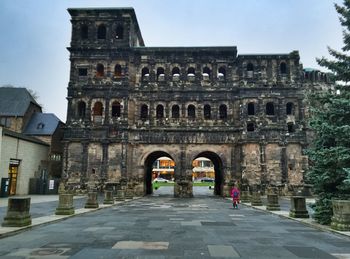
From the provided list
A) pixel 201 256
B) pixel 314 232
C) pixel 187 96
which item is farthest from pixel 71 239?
pixel 187 96

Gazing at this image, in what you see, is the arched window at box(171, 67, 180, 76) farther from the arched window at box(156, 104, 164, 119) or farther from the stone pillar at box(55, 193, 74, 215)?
the stone pillar at box(55, 193, 74, 215)

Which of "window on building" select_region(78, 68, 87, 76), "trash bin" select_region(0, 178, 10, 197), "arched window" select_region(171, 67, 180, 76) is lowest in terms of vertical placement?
"trash bin" select_region(0, 178, 10, 197)

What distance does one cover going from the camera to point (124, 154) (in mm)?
35469

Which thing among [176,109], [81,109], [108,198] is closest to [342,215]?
[108,198]

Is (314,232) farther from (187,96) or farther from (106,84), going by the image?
(106,84)

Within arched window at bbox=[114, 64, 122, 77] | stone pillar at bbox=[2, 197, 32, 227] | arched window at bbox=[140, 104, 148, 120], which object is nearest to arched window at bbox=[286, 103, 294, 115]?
arched window at bbox=[140, 104, 148, 120]

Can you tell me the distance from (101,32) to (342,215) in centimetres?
3376

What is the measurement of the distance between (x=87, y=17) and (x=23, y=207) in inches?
1207

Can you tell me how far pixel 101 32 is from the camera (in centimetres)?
3872

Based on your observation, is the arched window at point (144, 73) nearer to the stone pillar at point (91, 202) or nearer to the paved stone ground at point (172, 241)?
the stone pillar at point (91, 202)

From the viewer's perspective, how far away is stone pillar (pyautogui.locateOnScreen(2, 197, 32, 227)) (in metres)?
12.1

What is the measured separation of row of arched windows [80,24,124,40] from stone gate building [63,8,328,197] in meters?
0.11

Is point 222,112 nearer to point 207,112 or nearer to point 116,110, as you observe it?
point 207,112

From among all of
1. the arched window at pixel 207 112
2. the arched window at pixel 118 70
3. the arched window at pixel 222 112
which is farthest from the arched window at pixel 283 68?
the arched window at pixel 118 70
